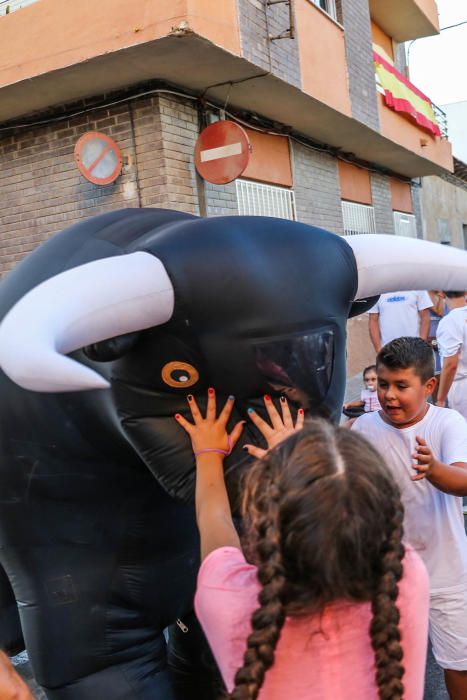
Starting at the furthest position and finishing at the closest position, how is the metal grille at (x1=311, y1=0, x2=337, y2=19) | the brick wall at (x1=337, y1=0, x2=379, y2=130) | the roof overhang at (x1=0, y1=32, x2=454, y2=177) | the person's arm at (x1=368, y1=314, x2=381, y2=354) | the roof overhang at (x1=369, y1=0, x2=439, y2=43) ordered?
1. the roof overhang at (x1=369, y1=0, x2=439, y2=43)
2. the metal grille at (x1=311, y1=0, x2=337, y2=19)
3. the brick wall at (x1=337, y1=0, x2=379, y2=130)
4. the person's arm at (x1=368, y1=314, x2=381, y2=354)
5. the roof overhang at (x1=0, y1=32, x2=454, y2=177)

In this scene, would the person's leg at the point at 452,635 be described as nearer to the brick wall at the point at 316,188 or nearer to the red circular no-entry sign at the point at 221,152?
the red circular no-entry sign at the point at 221,152

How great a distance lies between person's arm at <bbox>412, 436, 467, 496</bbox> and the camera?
195 cm

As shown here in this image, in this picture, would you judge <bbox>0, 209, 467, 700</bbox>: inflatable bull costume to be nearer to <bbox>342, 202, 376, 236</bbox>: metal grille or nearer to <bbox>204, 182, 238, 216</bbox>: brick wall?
<bbox>204, 182, 238, 216</bbox>: brick wall

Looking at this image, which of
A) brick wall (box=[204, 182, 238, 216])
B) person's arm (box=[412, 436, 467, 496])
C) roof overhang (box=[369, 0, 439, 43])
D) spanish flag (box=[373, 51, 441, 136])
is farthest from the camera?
roof overhang (box=[369, 0, 439, 43])

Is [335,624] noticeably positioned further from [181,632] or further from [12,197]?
[12,197]

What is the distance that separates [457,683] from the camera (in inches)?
86.4

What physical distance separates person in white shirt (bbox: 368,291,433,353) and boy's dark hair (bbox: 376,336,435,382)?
11.1 feet

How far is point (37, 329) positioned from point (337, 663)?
0.76 metres

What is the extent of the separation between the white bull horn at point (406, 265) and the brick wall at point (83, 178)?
4477 millimetres

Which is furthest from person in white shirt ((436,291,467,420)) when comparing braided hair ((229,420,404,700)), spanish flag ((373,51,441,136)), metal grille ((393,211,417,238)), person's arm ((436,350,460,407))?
metal grille ((393,211,417,238))

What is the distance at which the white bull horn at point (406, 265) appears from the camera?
1753mm

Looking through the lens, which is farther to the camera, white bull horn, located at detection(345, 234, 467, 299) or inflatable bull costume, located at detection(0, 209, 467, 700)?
white bull horn, located at detection(345, 234, 467, 299)

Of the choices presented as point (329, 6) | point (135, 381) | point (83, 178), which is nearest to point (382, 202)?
point (329, 6)

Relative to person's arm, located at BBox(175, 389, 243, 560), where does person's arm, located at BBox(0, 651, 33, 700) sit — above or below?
below
